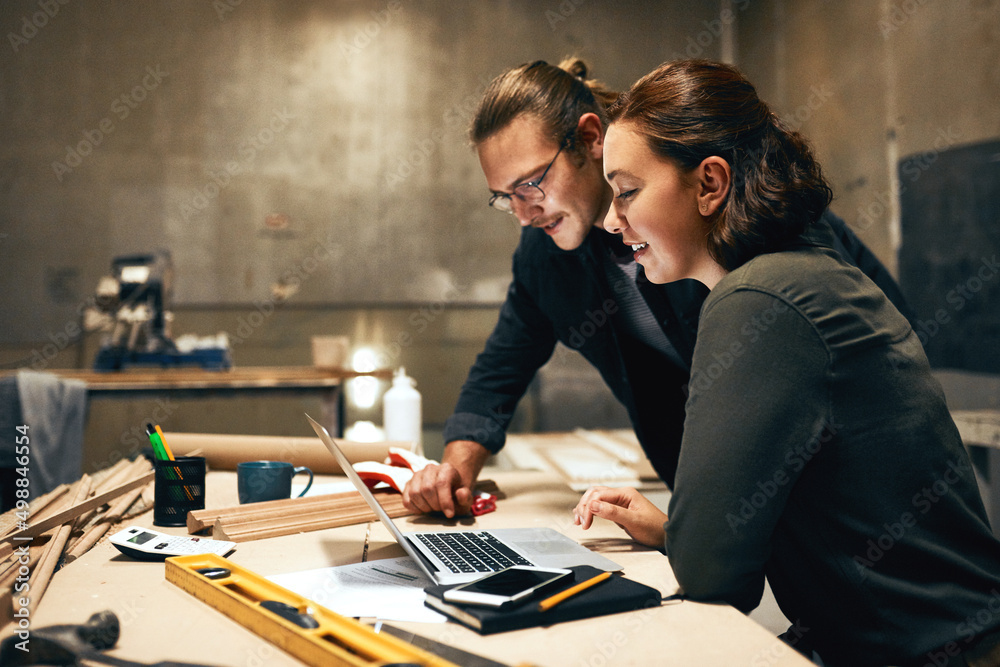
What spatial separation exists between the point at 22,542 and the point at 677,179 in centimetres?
113

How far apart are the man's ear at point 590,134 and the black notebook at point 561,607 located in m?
1.05

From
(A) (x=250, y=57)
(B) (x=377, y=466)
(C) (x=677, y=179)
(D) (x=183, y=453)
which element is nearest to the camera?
(C) (x=677, y=179)

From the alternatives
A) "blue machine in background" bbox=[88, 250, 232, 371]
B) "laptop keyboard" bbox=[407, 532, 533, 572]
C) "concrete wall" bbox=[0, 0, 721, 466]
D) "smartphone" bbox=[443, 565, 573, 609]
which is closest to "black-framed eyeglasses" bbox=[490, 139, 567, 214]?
"laptop keyboard" bbox=[407, 532, 533, 572]

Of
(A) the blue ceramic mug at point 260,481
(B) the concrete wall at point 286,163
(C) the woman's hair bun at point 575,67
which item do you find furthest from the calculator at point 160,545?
(B) the concrete wall at point 286,163

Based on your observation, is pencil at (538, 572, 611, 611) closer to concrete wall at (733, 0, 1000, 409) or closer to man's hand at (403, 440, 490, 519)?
man's hand at (403, 440, 490, 519)

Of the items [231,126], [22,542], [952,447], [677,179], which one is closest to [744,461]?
[952,447]

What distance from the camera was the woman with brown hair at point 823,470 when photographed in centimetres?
80

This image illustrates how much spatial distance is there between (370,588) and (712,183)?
0.74 m

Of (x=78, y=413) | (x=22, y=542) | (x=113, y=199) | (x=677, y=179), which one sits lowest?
(x=78, y=413)

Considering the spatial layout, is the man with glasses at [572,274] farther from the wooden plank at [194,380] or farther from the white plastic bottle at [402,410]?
the wooden plank at [194,380]

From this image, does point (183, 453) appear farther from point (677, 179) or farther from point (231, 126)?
point (231, 126)

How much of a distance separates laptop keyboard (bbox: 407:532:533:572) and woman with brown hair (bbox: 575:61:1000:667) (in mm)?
231

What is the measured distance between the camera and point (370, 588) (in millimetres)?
854

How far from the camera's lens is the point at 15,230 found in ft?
17.7
